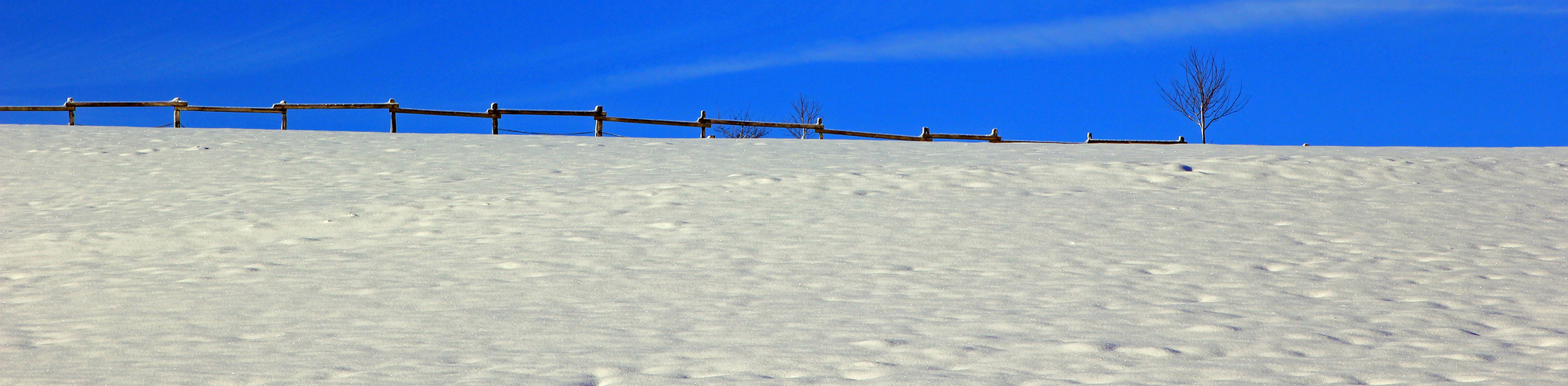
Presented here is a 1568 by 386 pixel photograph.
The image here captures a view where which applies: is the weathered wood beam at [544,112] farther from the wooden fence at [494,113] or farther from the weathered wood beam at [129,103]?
the weathered wood beam at [129,103]

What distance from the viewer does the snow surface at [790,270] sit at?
4875 millimetres

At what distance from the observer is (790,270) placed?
7004 mm

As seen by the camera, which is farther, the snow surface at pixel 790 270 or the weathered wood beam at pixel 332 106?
the weathered wood beam at pixel 332 106

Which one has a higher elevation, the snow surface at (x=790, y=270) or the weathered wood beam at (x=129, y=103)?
the weathered wood beam at (x=129, y=103)

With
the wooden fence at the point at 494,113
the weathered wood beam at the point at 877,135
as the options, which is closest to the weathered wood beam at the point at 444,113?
the wooden fence at the point at 494,113

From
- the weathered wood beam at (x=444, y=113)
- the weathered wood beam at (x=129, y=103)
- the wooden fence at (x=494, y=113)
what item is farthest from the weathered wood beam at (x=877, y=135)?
the weathered wood beam at (x=129, y=103)

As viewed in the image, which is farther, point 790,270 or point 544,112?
point 544,112

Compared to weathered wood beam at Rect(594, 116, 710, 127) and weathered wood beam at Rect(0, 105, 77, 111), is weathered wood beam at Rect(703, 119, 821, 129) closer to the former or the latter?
weathered wood beam at Rect(594, 116, 710, 127)

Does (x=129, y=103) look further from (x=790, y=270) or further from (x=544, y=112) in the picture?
(x=790, y=270)

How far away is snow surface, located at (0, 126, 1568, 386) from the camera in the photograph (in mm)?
4875

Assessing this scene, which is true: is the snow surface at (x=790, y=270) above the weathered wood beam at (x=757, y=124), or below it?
below

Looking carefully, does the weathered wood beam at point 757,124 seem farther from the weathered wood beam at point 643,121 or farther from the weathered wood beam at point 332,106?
the weathered wood beam at point 332,106

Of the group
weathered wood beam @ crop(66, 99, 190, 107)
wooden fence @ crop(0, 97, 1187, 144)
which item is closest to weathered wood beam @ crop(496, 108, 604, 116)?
wooden fence @ crop(0, 97, 1187, 144)

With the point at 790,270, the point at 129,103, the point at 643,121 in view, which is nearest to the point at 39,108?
the point at 129,103
